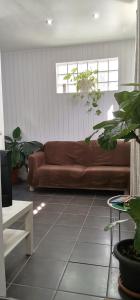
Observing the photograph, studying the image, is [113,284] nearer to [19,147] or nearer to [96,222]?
[96,222]

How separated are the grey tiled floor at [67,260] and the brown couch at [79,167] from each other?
2.13ft

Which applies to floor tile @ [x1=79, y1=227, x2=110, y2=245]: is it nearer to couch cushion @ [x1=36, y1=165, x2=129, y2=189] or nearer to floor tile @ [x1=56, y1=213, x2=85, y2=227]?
floor tile @ [x1=56, y1=213, x2=85, y2=227]

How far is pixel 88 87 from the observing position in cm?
481

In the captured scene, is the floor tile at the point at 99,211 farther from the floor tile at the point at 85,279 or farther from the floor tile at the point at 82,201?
the floor tile at the point at 85,279

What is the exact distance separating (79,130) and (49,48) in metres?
1.68

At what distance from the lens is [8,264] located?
2230mm

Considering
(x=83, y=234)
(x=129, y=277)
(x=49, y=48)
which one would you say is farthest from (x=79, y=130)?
(x=129, y=277)

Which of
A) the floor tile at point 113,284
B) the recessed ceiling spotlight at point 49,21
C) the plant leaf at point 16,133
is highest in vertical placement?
the recessed ceiling spotlight at point 49,21

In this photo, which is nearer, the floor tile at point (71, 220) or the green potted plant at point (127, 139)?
the green potted plant at point (127, 139)

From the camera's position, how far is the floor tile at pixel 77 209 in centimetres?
348

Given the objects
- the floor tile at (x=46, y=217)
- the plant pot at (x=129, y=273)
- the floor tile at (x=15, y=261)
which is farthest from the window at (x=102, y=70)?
the plant pot at (x=129, y=273)

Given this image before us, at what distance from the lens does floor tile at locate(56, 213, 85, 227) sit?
10.2 ft

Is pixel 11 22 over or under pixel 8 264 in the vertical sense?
over

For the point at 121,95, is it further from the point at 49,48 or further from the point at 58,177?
the point at 49,48
